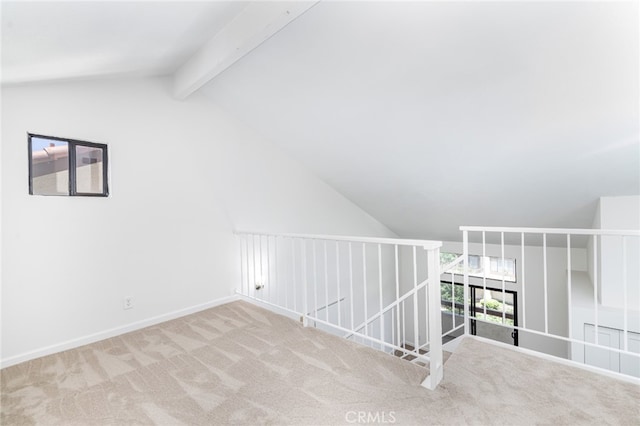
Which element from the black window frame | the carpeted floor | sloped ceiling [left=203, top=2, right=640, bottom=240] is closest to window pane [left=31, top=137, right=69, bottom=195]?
the black window frame

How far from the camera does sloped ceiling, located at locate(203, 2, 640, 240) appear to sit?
1.90 meters

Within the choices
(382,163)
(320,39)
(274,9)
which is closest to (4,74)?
(274,9)

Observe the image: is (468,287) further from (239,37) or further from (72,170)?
(72,170)

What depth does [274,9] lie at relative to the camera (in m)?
1.74

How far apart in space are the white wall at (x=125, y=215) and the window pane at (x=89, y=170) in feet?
0.30

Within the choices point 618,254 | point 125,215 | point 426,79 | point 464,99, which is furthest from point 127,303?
point 618,254

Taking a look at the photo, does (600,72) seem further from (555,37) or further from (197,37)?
(197,37)

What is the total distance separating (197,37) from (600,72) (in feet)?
9.75

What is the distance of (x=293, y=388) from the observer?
1.77 metres

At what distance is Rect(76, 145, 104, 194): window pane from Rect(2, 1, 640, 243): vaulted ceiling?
2.16ft

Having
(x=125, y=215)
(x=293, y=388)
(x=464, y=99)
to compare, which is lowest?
(x=293, y=388)

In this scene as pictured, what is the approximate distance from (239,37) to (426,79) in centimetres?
153

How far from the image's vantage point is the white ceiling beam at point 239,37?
1723mm

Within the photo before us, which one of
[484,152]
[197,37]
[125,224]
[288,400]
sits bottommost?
[288,400]
